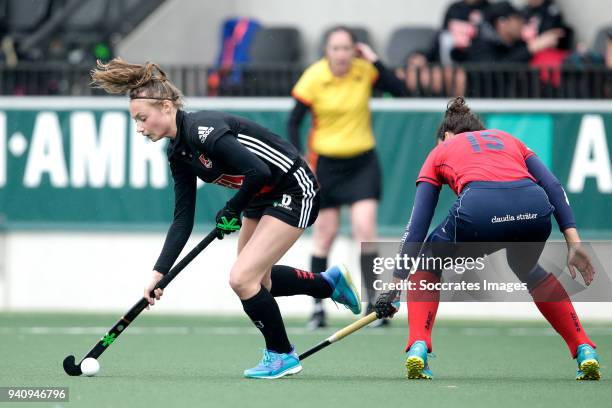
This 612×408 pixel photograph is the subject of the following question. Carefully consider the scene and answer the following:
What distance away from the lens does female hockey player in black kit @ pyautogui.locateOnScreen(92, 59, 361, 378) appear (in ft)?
22.6

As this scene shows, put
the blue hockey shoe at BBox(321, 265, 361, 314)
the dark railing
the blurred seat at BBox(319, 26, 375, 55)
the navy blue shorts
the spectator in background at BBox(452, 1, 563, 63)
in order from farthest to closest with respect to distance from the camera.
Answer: the blurred seat at BBox(319, 26, 375, 55), the spectator in background at BBox(452, 1, 563, 63), the dark railing, the blue hockey shoe at BBox(321, 265, 361, 314), the navy blue shorts

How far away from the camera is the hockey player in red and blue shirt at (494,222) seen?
6.83 metres

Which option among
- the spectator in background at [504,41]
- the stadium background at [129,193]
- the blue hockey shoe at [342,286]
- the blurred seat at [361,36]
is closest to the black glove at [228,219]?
the blue hockey shoe at [342,286]

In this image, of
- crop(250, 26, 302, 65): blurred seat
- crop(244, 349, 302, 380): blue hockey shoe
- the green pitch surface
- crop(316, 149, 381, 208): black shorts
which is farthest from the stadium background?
crop(244, 349, 302, 380): blue hockey shoe

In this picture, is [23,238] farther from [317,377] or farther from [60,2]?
[317,377]

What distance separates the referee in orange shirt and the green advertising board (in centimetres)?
122

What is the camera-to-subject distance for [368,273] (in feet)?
36.1

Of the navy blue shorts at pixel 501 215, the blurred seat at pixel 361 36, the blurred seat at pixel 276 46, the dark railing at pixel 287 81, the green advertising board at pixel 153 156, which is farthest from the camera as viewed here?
the blurred seat at pixel 361 36

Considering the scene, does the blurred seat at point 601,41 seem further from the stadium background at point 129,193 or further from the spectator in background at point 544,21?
the stadium background at point 129,193

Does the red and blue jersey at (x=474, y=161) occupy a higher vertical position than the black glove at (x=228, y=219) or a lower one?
higher

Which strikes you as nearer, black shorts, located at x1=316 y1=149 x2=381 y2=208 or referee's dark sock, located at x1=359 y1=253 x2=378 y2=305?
black shorts, located at x1=316 y1=149 x2=381 y2=208

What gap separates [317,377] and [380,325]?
354 cm

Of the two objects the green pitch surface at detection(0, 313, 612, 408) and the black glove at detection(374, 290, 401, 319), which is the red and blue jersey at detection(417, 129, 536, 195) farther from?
the green pitch surface at detection(0, 313, 612, 408)

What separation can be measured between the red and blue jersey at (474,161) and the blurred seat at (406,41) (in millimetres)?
7278
